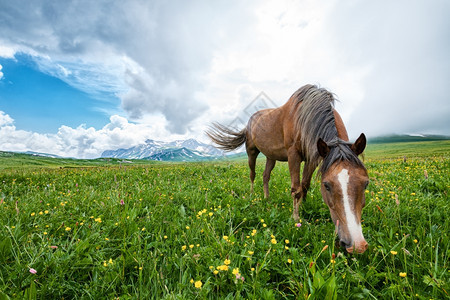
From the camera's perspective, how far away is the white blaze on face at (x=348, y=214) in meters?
2.48

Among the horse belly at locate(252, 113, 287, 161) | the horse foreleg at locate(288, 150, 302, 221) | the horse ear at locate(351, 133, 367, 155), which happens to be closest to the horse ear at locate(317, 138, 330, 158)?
the horse ear at locate(351, 133, 367, 155)

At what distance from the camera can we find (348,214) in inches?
102

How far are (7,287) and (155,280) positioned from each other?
125 centimetres

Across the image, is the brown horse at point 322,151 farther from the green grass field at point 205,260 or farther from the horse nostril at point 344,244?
the green grass field at point 205,260

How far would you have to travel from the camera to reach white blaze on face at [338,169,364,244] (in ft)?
8.14

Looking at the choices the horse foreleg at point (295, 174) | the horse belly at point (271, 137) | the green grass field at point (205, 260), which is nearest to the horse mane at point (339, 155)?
the green grass field at point (205, 260)

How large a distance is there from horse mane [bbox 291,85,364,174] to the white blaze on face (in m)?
0.32

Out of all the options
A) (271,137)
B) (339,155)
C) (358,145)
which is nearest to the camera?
(339,155)

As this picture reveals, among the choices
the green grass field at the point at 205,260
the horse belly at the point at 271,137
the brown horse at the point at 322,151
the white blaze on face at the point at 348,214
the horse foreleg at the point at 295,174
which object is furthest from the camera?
the horse belly at the point at 271,137

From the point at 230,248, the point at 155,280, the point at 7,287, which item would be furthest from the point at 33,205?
the point at 230,248

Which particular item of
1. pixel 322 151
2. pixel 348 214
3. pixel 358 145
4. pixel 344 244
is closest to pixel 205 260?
pixel 344 244

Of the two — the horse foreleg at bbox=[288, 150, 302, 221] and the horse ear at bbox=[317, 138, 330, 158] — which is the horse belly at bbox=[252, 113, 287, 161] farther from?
the horse ear at bbox=[317, 138, 330, 158]

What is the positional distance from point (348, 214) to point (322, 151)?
39.6 inches

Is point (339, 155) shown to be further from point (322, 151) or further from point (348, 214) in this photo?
point (348, 214)
